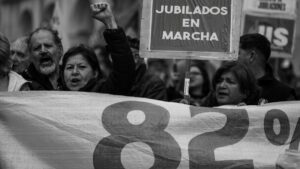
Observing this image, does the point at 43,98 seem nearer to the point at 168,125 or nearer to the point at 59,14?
the point at 168,125

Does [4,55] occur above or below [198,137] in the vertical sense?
above

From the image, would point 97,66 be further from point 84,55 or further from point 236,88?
point 236,88

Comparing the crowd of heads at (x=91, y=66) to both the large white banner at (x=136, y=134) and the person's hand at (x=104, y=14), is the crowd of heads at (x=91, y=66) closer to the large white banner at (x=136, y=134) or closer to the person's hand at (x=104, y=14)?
the person's hand at (x=104, y=14)

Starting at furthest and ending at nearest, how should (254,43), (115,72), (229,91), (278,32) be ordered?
(278,32)
(254,43)
(229,91)
(115,72)

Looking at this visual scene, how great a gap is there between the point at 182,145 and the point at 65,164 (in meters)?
0.67

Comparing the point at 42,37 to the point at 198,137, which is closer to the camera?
the point at 198,137

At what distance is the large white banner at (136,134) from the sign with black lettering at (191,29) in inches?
16.0

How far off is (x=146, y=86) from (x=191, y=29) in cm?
105

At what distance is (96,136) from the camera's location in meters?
4.75

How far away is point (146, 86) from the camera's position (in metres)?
6.09

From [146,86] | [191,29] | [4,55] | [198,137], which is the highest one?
[191,29]

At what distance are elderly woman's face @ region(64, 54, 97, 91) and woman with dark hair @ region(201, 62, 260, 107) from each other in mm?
902

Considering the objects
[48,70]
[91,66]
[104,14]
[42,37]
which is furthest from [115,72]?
[42,37]

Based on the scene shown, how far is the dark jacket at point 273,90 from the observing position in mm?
6293
